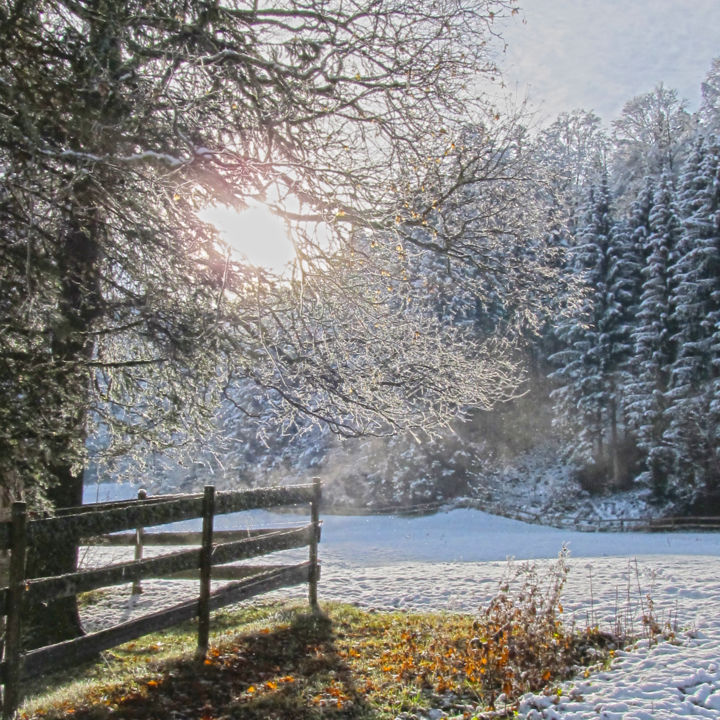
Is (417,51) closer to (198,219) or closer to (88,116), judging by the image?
(198,219)

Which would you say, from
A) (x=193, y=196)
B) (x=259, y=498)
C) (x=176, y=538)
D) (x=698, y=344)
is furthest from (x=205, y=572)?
(x=698, y=344)

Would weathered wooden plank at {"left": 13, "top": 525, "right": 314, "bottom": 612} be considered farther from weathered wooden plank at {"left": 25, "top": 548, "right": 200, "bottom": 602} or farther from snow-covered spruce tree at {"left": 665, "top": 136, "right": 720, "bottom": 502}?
snow-covered spruce tree at {"left": 665, "top": 136, "right": 720, "bottom": 502}

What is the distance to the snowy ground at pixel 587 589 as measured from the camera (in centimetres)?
483

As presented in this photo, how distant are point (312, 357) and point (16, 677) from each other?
3.91m

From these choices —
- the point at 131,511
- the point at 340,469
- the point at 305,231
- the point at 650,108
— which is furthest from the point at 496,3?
the point at 650,108

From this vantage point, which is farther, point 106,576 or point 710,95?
point 710,95

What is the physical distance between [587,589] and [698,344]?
2184 cm

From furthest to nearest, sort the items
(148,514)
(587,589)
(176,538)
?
(587,589) → (176,538) → (148,514)

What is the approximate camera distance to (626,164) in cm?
4684

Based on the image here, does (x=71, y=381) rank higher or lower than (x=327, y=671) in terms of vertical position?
higher

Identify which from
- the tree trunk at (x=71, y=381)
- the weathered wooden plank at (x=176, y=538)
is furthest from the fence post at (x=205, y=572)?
the weathered wooden plank at (x=176, y=538)

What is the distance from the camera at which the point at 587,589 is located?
10.8m

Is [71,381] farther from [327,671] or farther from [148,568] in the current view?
[327,671]

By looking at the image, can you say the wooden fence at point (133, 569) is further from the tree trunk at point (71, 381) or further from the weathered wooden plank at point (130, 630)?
the tree trunk at point (71, 381)
